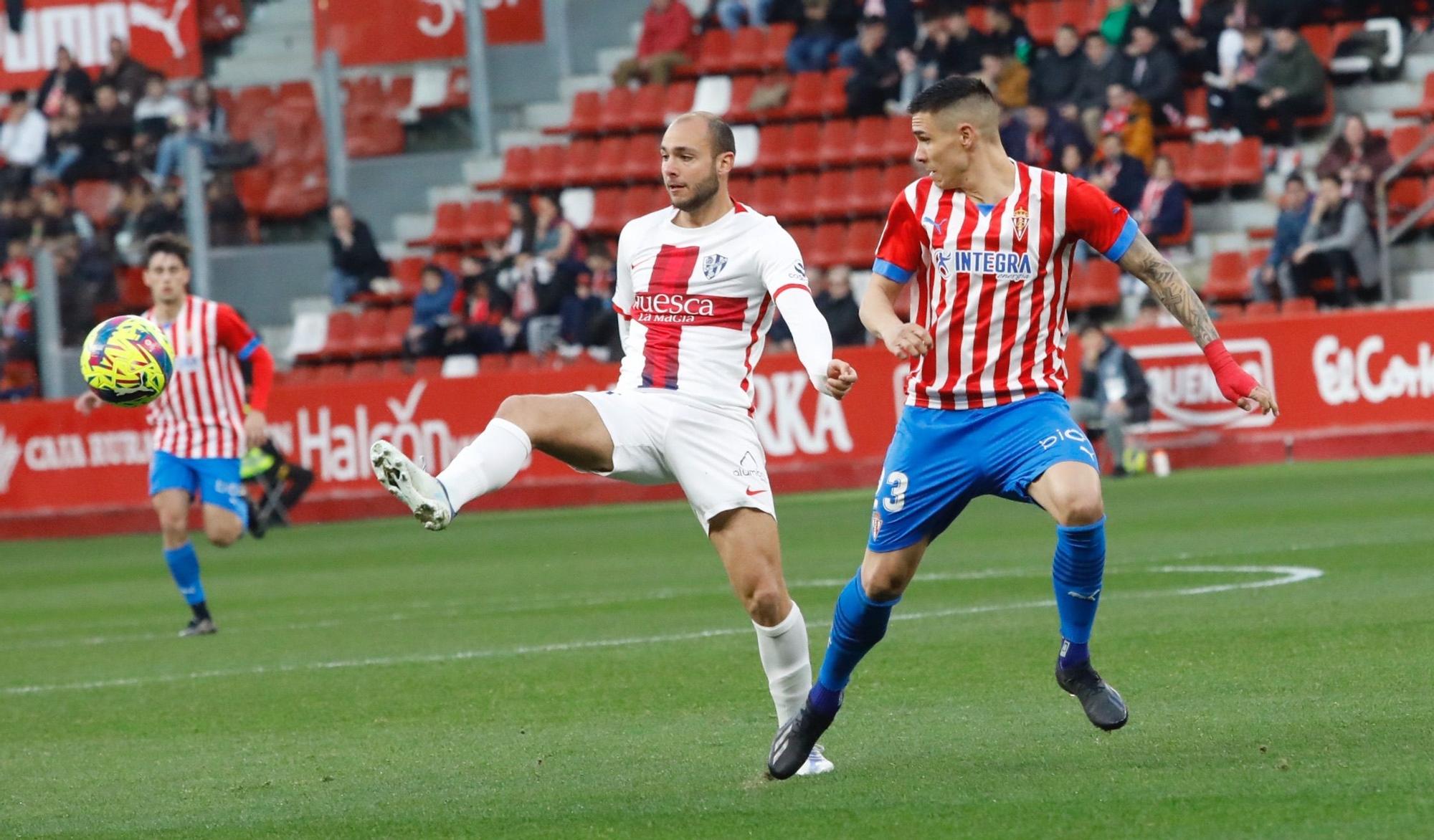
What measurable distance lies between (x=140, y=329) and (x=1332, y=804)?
7.18 metres

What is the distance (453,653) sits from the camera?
11070 millimetres

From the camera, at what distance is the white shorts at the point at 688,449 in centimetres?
721

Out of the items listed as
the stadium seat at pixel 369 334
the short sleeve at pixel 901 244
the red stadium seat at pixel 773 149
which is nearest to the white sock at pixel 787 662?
the short sleeve at pixel 901 244

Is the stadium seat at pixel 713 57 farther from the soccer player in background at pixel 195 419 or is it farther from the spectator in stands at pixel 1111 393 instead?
the soccer player in background at pixel 195 419

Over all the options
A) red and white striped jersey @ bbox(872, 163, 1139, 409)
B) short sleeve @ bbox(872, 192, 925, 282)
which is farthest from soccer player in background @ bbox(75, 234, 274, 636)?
red and white striped jersey @ bbox(872, 163, 1139, 409)

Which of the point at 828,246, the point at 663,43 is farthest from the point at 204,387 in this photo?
the point at 663,43

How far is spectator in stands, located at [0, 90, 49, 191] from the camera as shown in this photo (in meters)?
28.4

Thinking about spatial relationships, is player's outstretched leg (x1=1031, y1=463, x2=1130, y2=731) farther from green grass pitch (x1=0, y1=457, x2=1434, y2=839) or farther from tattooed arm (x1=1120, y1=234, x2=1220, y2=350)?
tattooed arm (x1=1120, y1=234, x2=1220, y2=350)

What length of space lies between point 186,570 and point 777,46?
16.2m

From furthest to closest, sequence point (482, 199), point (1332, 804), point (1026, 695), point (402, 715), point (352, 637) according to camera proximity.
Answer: point (482, 199) → point (352, 637) → point (402, 715) → point (1026, 695) → point (1332, 804)

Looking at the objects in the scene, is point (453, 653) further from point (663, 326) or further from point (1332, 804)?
point (1332, 804)

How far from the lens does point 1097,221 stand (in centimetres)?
708

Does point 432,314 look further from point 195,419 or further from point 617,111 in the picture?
point 195,419

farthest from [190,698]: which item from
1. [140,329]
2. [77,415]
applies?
[77,415]
